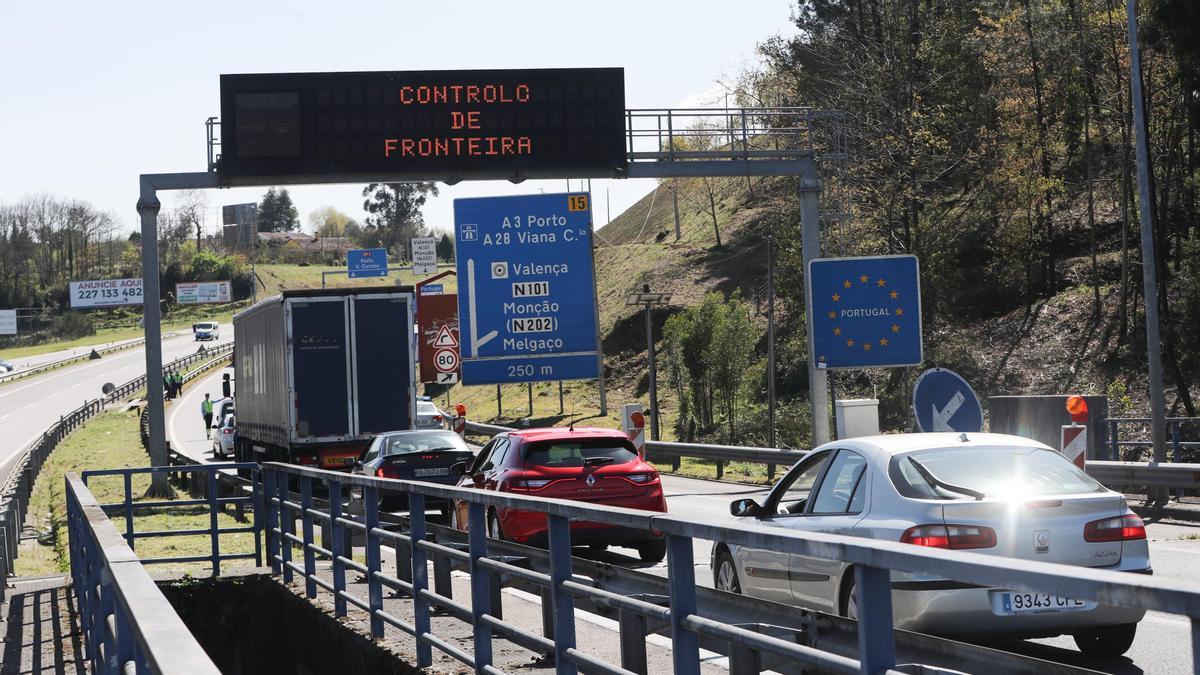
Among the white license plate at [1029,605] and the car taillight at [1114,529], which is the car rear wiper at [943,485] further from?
the white license plate at [1029,605]

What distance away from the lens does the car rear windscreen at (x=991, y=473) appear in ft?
28.6

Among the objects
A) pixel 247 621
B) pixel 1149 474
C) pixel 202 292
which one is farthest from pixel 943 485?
pixel 202 292

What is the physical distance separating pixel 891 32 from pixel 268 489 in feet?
150

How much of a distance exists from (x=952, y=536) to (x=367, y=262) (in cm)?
9263

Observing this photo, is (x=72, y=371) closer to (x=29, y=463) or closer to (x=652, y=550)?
(x=29, y=463)

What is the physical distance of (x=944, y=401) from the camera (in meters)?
17.3

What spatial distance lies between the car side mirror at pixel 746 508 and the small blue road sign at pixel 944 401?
282 inches

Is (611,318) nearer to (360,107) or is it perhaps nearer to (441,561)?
(360,107)

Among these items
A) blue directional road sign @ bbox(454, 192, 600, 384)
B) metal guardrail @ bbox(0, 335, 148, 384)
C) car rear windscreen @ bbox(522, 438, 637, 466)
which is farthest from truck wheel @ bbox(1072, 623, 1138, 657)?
metal guardrail @ bbox(0, 335, 148, 384)

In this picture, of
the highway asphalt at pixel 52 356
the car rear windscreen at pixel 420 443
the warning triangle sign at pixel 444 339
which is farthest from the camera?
the highway asphalt at pixel 52 356

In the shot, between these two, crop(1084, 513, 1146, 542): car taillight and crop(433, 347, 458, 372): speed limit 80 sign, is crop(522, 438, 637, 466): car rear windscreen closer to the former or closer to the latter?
crop(1084, 513, 1146, 542): car taillight

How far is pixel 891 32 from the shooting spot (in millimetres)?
56875

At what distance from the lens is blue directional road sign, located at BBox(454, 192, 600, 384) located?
31969mm

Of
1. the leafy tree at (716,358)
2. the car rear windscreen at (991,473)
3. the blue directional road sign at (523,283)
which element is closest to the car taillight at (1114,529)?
the car rear windscreen at (991,473)
